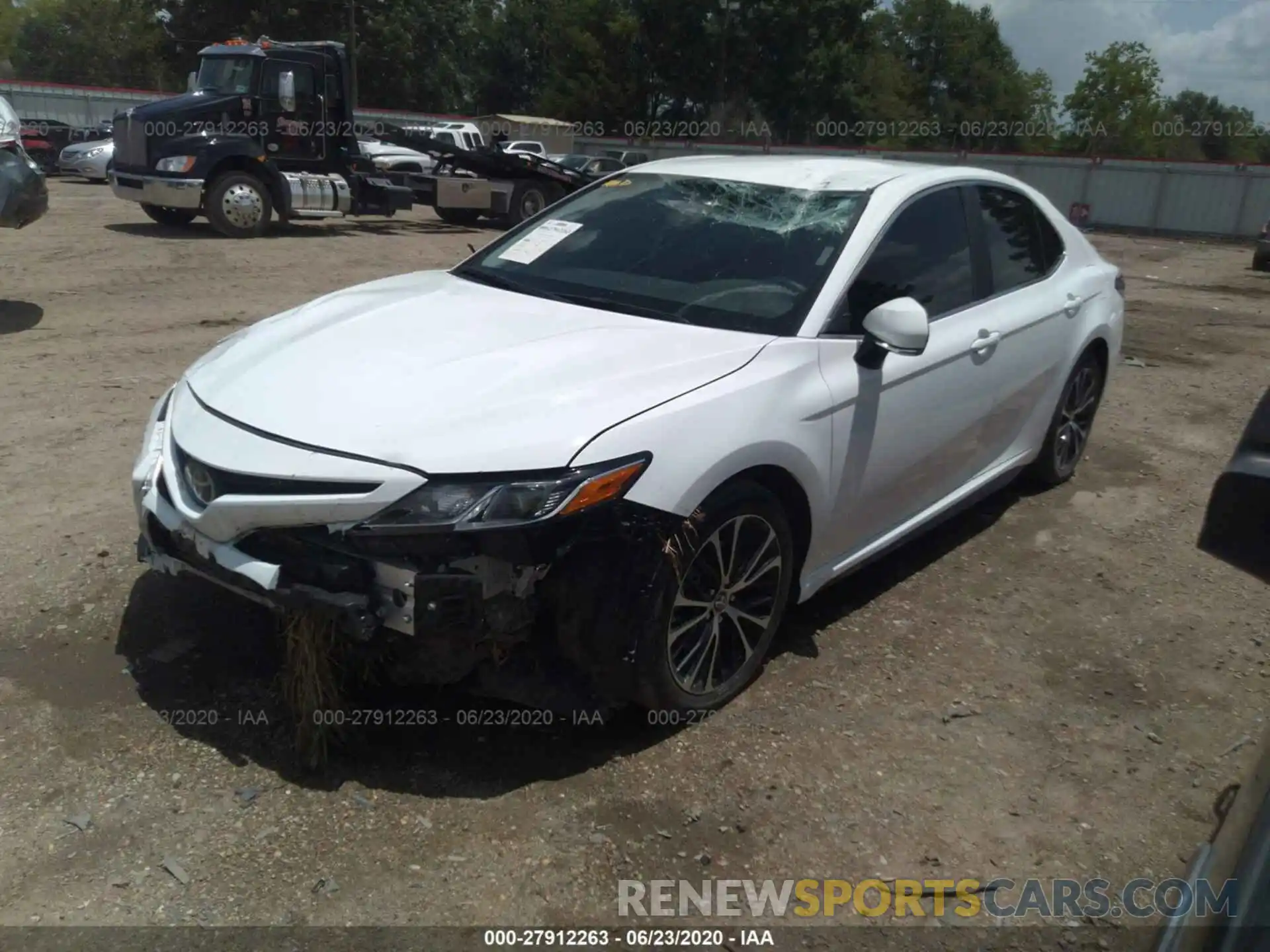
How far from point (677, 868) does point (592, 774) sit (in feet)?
1.43

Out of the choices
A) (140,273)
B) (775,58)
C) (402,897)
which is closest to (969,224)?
(402,897)

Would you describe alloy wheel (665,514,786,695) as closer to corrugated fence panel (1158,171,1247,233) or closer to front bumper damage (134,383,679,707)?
front bumper damage (134,383,679,707)

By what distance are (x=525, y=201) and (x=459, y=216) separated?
1199mm

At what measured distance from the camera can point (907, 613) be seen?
13.6ft

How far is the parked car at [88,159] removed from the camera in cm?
2225

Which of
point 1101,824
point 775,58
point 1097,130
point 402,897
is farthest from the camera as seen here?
point 1097,130

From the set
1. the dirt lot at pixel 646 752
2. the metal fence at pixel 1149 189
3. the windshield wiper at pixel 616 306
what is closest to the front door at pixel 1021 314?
the dirt lot at pixel 646 752

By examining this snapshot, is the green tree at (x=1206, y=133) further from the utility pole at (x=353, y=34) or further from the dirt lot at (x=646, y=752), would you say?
the dirt lot at (x=646, y=752)

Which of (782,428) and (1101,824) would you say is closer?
(1101,824)

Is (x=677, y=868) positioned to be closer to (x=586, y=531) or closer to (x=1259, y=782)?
(x=586, y=531)

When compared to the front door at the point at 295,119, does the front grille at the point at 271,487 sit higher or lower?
lower

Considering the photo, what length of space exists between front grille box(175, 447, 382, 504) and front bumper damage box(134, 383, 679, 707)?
45mm

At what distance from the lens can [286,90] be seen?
14.9 m

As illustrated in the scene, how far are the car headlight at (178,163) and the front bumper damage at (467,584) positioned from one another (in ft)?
40.4
